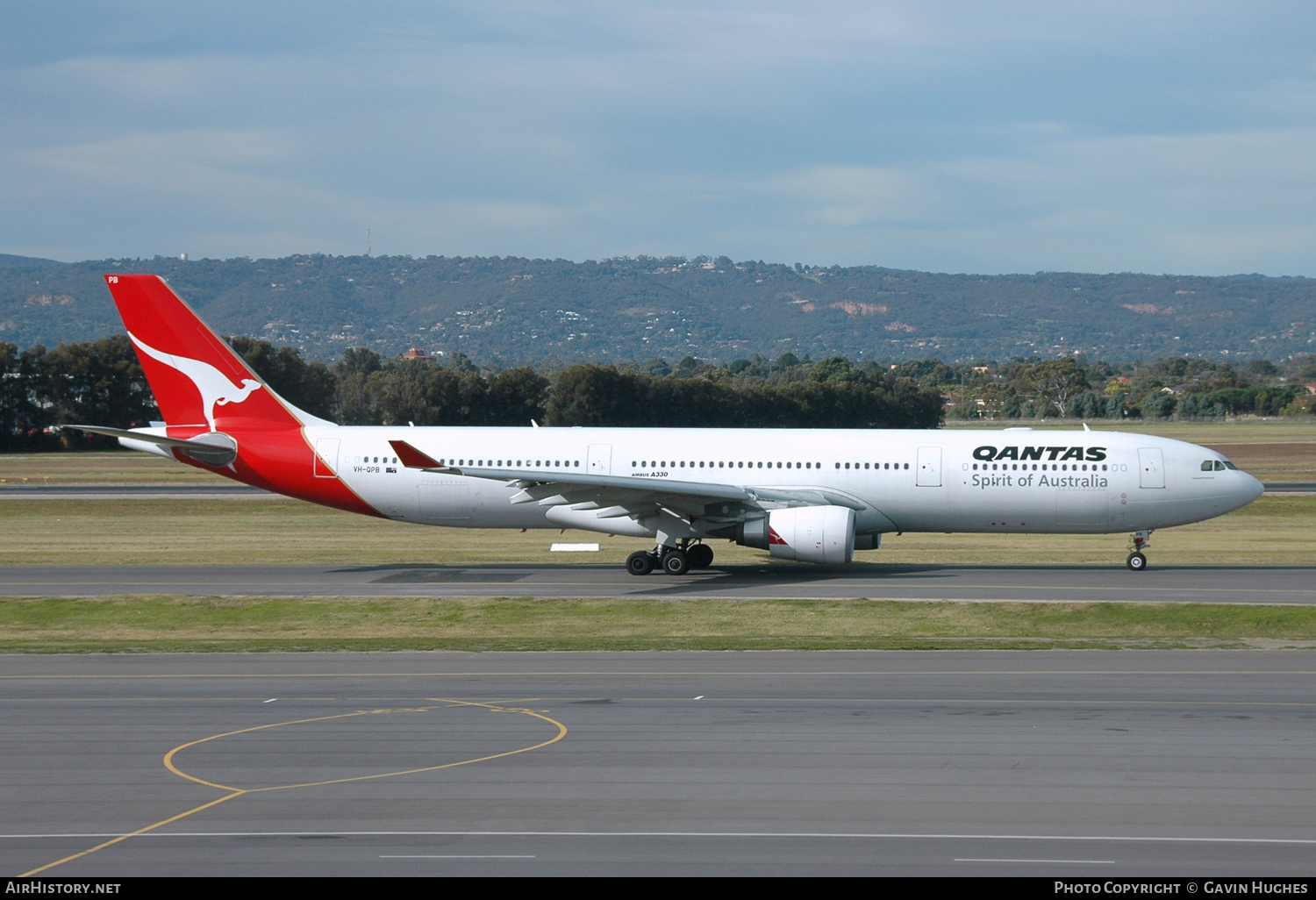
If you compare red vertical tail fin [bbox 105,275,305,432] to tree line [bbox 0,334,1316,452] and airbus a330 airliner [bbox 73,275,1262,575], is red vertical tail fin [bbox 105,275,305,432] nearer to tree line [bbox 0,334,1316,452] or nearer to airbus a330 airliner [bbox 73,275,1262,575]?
airbus a330 airliner [bbox 73,275,1262,575]

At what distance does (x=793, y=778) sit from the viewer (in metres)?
13.0

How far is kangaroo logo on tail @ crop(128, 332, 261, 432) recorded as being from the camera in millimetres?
34000

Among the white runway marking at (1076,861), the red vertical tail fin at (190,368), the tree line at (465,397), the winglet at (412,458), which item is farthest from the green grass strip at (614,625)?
the tree line at (465,397)

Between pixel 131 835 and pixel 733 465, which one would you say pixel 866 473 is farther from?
pixel 131 835

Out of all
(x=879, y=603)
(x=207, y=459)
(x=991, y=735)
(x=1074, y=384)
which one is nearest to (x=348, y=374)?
(x=1074, y=384)

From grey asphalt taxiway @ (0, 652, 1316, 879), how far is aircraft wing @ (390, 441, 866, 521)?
33.4 ft

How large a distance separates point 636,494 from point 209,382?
1281 cm

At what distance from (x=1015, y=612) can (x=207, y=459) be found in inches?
846

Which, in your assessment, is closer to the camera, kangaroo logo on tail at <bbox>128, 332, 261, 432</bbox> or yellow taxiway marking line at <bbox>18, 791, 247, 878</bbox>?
yellow taxiway marking line at <bbox>18, 791, 247, 878</bbox>

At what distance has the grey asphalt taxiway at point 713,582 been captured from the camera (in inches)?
1088

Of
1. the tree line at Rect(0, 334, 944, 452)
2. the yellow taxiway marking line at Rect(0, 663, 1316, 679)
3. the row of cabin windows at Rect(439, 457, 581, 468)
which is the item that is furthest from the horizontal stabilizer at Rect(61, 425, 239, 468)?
the tree line at Rect(0, 334, 944, 452)

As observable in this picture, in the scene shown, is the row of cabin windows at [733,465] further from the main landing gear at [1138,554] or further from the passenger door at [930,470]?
the main landing gear at [1138,554]

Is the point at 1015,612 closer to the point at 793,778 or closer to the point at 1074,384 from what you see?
the point at 793,778

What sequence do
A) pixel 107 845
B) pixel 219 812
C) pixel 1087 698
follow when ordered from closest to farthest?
pixel 107 845 < pixel 219 812 < pixel 1087 698
